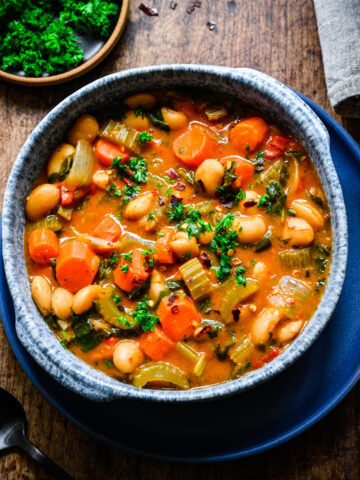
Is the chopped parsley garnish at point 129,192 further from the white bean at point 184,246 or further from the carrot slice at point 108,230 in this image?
the white bean at point 184,246

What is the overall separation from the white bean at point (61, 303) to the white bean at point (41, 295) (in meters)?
0.03

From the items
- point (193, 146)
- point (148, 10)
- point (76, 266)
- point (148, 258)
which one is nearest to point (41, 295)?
point (76, 266)

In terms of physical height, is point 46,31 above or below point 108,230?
above

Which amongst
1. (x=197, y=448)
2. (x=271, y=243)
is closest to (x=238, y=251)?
(x=271, y=243)

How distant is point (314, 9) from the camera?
3.75 m

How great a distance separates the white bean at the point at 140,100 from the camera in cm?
331

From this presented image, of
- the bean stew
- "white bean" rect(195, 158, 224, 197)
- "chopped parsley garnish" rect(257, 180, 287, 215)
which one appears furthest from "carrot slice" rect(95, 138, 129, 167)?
"chopped parsley garnish" rect(257, 180, 287, 215)

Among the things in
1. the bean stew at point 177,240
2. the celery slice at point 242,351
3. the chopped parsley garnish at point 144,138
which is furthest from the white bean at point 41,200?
the celery slice at point 242,351

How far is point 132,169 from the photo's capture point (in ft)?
10.7

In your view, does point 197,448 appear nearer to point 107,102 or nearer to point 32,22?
point 107,102

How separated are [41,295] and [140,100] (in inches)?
47.5

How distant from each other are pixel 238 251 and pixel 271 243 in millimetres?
181

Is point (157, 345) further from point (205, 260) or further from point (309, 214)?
point (309, 214)

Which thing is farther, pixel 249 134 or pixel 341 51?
pixel 341 51
